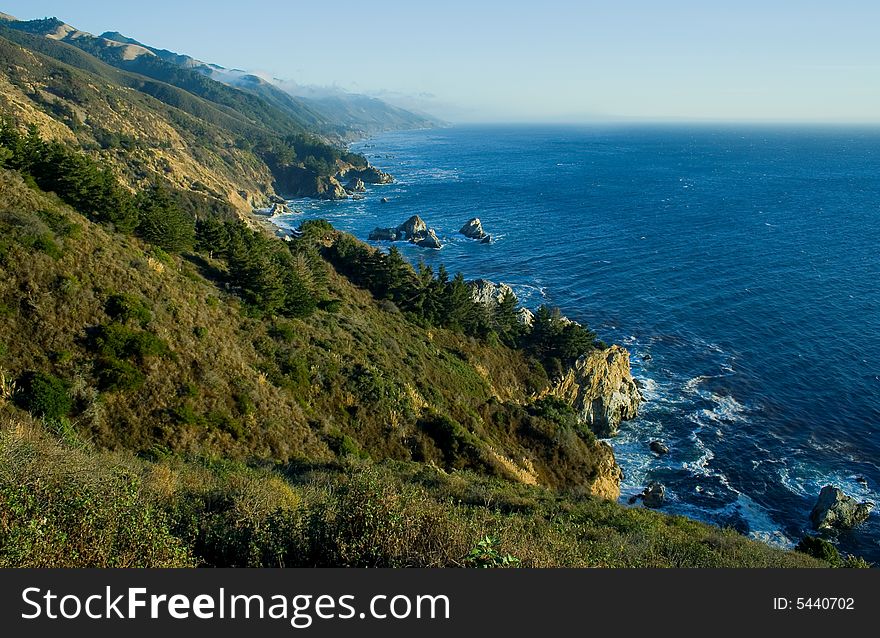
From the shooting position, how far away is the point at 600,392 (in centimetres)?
5147

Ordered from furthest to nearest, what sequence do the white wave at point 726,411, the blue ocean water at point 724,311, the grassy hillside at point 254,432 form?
1. the white wave at point 726,411
2. the blue ocean water at point 724,311
3. the grassy hillside at point 254,432

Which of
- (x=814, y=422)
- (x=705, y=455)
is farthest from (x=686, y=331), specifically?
(x=705, y=455)

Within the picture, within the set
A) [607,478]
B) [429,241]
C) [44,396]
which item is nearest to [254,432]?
[44,396]

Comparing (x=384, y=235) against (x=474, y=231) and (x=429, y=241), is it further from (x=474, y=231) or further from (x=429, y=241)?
(x=474, y=231)

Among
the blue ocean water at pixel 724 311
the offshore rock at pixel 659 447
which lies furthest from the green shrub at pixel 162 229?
the offshore rock at pixel 659 447

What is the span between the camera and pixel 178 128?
159000 millimetres

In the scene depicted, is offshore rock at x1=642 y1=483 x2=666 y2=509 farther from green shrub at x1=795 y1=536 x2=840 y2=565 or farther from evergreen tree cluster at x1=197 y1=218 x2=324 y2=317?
evergreen tree cluster at x1=197 y1=218 x2=324 y2=317

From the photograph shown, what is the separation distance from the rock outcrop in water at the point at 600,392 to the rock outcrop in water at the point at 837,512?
1704 cm

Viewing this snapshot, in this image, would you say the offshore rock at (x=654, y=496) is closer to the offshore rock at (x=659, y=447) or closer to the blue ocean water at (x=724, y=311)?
the blue ocean water at (x=724, y=311)

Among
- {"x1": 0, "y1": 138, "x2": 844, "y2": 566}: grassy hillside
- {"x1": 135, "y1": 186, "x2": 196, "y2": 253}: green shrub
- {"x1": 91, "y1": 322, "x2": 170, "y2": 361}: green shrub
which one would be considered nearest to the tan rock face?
{"x1": 0, "y1": 138, "x2": 844, "y2": 566}: grassy hillside

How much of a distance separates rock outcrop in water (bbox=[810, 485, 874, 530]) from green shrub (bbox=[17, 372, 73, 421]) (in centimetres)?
4785

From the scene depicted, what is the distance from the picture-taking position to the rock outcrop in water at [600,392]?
165 feet

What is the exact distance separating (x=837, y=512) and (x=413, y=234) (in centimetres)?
8920

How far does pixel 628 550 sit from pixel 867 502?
35.8m
